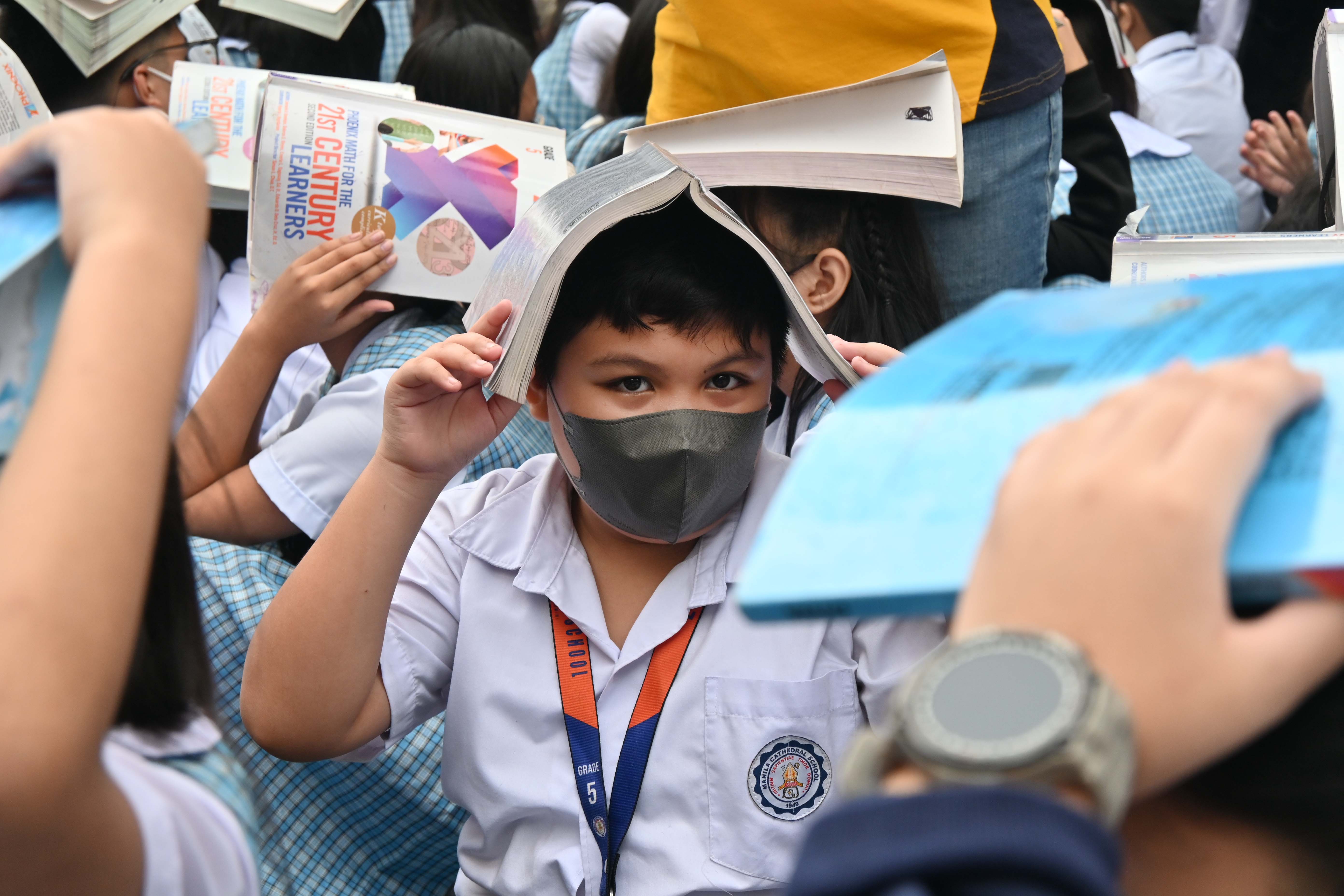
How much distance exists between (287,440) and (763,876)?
127cm

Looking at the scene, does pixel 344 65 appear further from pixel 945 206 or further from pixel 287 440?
pixel 945 206

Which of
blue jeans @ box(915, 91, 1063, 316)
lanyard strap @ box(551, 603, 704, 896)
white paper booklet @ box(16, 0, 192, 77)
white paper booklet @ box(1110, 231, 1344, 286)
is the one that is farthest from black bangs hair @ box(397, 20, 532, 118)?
white paper booklet @ box(1110, 231, 1344, 286)

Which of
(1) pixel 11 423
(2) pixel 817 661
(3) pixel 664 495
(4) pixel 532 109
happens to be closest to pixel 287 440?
(3) pixel 664 495

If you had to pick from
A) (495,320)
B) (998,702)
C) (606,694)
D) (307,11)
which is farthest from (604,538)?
(307,11)

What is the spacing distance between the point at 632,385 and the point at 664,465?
15 centimetres

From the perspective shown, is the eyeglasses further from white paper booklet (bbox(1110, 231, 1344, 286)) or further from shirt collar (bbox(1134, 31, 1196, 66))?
shirt collar (bbox(1134, 31, 1196, 66))

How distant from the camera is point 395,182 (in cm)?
228

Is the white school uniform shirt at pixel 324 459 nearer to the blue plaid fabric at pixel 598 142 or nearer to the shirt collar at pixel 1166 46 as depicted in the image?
the blue plaid fabric at pixel 598 142

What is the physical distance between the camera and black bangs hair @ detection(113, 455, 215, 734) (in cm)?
97

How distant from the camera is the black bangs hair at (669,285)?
1.61m

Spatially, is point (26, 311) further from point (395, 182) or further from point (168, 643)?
point (395, 182)

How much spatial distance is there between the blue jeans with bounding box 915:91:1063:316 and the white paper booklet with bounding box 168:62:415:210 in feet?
4.08

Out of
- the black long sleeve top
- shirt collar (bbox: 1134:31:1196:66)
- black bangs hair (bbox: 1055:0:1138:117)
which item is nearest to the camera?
the black long sleeve top

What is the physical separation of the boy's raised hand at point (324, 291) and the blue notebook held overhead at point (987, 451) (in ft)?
5.47
